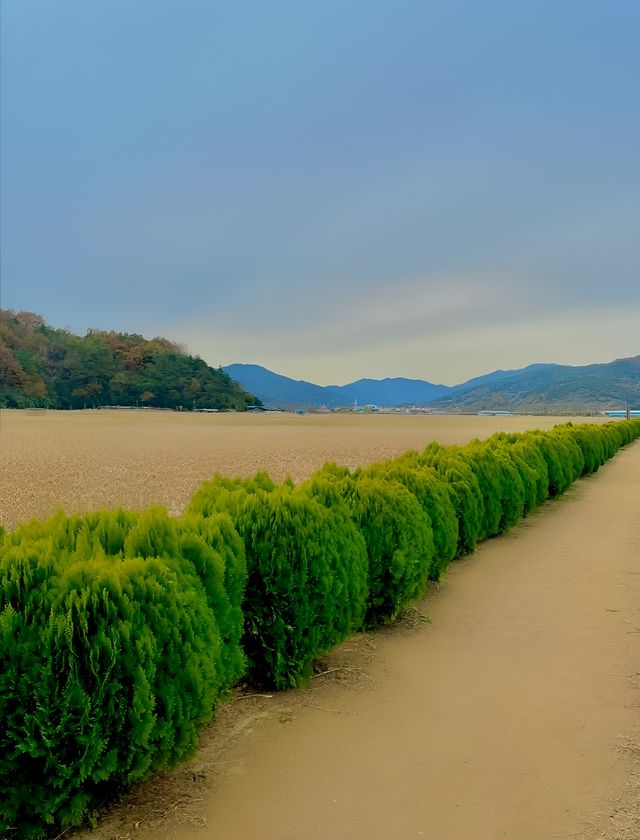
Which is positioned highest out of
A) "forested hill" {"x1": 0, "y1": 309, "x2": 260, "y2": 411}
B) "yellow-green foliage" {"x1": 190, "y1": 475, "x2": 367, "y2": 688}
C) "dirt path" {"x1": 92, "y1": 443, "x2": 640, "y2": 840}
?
"forested hill" {"x1": 0, "y1": 309, "x2": 260, "y2": 411}

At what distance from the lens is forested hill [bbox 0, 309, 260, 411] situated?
102 meters

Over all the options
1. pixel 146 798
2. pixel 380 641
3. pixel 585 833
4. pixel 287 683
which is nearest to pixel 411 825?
pixel 585 833

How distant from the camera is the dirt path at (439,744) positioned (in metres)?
2.86

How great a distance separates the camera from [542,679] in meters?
4.46

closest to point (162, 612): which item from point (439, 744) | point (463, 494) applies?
point (439, 744)

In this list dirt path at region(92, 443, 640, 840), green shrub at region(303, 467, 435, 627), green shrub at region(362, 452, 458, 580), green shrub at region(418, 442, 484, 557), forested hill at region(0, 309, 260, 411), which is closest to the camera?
dirt path at region(92, 443, 640, 840)

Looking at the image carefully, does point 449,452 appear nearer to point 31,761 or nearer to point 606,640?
point 606,640

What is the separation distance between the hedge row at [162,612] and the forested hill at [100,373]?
9960 cm

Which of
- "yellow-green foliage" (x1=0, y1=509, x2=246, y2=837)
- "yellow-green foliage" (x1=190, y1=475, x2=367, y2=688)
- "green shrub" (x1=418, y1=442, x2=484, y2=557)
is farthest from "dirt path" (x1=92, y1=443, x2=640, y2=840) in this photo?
"green shrub" (x1=418, y1=442, x2=484, y2=557)

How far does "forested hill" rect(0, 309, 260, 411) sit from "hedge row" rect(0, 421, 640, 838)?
99.6 meters

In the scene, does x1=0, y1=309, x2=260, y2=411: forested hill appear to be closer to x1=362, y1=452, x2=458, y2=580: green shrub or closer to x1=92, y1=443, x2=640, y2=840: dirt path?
x1=362, y1=452, x2=458, y2=580: green shrub

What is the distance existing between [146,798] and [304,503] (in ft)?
6.35

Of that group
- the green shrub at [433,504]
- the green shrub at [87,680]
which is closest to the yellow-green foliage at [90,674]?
the green shrub at [87,680]

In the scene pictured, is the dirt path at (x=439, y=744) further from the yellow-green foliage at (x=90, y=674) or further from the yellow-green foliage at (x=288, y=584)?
the yellow-green foliage at (x=90, y=674)
